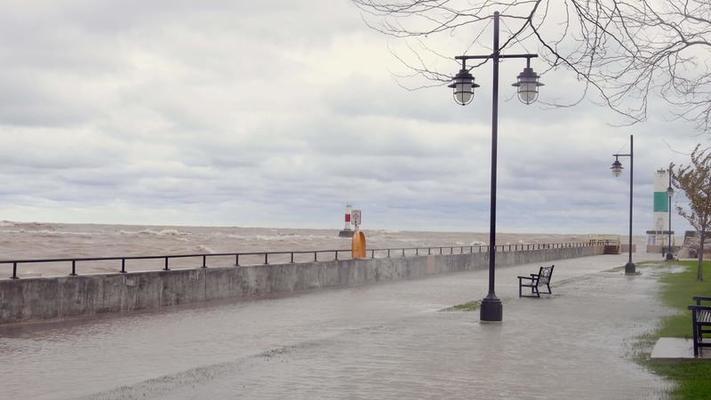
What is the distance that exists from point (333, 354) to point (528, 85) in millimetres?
7624

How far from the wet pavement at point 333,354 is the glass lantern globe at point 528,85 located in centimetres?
446

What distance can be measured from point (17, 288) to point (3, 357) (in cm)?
412

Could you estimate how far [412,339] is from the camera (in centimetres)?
1337

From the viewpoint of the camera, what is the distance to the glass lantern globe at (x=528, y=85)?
1656 centimetres

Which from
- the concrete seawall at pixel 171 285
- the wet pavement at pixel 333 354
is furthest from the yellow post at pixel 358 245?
the wet pavement at pixel 333 354

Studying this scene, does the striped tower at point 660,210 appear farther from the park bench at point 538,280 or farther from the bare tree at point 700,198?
the park bench at point 538,280

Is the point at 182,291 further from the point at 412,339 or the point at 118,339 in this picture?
the point at 412,339

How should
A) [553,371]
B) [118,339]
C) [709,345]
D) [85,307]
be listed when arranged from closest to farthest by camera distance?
1. [553,371]
2. [709,345]
3. [118,339]
4. [85,307]

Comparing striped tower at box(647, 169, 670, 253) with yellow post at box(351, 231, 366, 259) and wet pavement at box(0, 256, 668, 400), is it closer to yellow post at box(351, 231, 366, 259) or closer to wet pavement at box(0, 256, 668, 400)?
yellow post at box(351, 231, 366, 259)

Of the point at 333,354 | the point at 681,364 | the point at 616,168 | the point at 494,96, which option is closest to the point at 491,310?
the point at 494,96

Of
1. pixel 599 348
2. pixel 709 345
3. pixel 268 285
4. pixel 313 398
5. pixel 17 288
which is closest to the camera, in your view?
pixel 313 398

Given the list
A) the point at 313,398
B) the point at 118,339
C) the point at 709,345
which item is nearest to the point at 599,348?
the point at 709,345

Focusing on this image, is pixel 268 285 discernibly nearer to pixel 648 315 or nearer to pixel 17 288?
pixel 17 288

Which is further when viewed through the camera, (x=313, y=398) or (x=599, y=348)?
(x=599, y=348)
